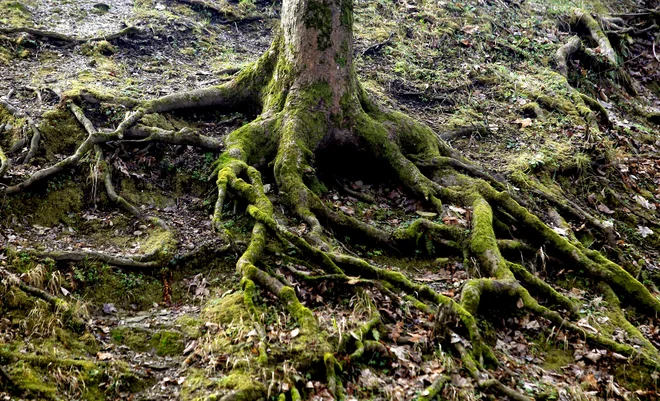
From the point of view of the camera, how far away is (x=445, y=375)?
4.64 meters

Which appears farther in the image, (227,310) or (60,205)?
(60,205)

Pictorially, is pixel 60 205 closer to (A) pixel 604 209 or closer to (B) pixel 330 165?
(B) pixel 330 165

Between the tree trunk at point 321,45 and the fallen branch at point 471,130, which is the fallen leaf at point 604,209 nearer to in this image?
the fallen branch at point 471,130

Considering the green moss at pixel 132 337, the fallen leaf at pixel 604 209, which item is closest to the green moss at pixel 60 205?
the green moss at pixel 132 337

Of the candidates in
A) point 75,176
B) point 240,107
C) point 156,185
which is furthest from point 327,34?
point 75,176

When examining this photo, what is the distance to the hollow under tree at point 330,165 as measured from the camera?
221 inches

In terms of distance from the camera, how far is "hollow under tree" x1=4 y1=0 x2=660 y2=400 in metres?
5.62

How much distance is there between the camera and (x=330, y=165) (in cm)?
841

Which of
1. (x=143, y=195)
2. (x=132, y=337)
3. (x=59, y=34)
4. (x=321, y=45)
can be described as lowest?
(x=132, y=337)

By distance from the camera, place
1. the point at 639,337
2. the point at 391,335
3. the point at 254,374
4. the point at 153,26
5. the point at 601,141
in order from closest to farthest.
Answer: the point at 254,374 → the point at 391,335 → the point at 639,337 → the point at 601,141 → the point at 153,26

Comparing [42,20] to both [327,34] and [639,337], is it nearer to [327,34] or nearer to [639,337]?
[327,34]

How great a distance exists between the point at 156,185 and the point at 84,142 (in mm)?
1168

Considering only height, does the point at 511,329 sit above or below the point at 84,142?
below

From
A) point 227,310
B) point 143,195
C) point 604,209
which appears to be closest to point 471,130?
point 604,209
